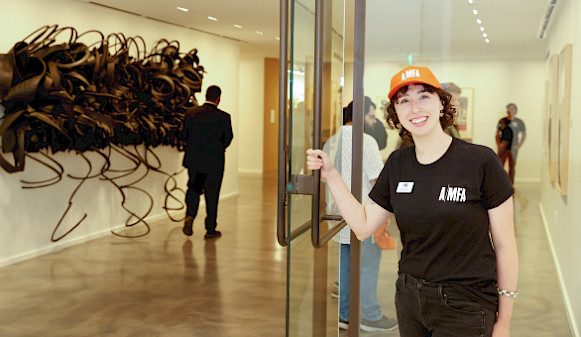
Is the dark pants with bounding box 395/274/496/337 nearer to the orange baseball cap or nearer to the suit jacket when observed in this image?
the orange baseball cap

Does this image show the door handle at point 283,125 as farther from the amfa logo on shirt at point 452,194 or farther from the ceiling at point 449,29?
the ceiling at point 449,29

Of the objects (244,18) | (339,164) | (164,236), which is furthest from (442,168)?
(244,18)

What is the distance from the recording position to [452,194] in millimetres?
1886

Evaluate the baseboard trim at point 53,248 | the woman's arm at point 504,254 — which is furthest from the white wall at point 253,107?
the woman's arm at point 504,254

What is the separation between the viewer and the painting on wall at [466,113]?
292 cm

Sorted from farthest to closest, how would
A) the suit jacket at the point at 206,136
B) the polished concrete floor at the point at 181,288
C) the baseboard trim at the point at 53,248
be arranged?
the suit jacket at the point at 206,136, the baseboard trim at the point at 53,248, the polished concrete floor at the point at 181,288

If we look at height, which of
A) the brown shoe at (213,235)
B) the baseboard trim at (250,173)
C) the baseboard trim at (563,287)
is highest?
the baseboard trim at (563,287)

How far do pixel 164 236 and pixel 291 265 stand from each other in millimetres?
5647

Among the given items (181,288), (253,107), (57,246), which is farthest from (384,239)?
(253,107)

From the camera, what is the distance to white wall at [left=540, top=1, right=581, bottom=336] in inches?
121

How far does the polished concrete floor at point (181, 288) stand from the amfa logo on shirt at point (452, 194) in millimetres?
1181

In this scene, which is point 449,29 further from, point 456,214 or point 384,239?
point 456,214

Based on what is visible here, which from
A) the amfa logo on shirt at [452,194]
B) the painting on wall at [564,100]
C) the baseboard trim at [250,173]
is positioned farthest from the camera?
the baseboard trim at [250,173]

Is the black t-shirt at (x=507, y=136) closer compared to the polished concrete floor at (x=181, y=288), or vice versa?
the black t-shirt at (x=507, y=136)
